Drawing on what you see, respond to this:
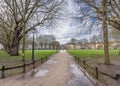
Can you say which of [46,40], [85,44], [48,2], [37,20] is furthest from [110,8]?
[85,44]

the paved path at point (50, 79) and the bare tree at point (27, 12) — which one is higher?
the bare tree at point (27, 12)

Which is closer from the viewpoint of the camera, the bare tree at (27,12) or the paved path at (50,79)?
the paved path at (50,79)

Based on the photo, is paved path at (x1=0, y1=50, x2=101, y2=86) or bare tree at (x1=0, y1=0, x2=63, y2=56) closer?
paved path at (x1=0, y1=50, x2=101, y2=86)

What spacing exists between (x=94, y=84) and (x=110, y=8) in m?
14.2

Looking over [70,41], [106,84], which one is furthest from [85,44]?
[106,84]

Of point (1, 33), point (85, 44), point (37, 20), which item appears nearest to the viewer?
point (37, 20)

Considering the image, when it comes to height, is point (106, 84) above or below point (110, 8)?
below

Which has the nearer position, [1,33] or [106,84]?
[106,84]

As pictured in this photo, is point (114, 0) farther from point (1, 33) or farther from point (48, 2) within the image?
point (1, 33)

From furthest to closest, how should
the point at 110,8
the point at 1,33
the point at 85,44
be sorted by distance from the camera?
the point at 85,44
the point at 1,33
the point at 110,8

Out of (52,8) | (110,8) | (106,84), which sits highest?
(52,8)

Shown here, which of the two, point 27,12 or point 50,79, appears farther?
point 27,12

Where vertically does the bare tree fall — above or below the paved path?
above

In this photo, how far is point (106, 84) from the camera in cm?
985
